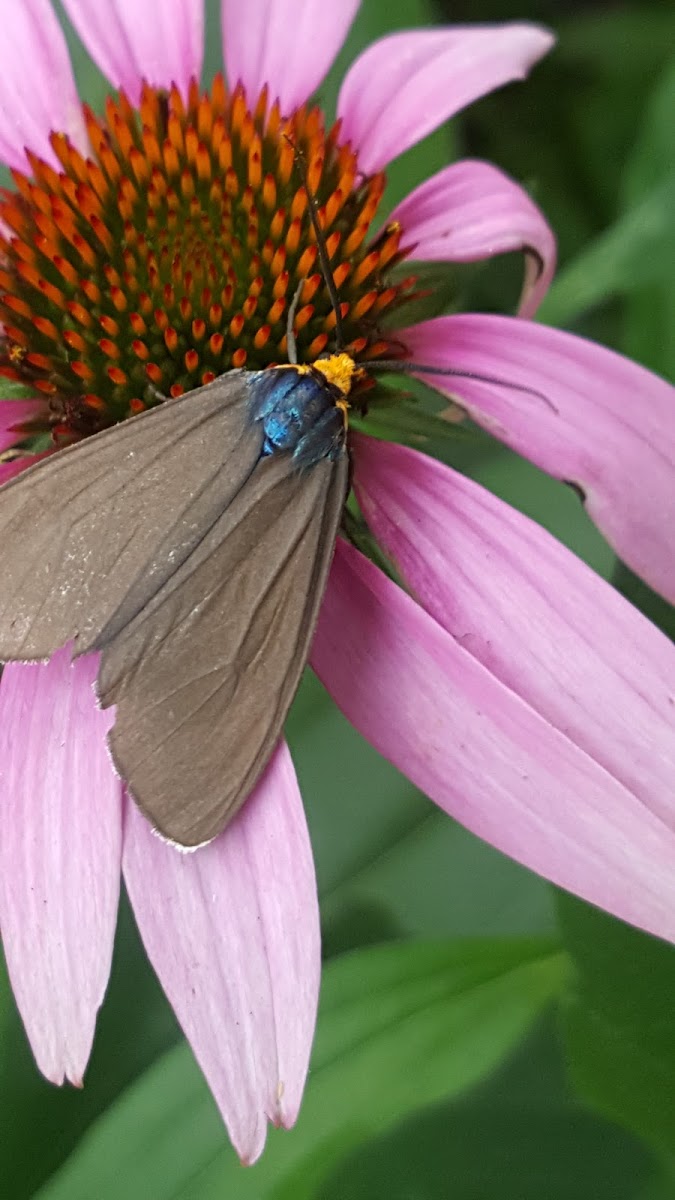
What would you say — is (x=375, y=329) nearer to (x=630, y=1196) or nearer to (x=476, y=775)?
(x=476, y=775)

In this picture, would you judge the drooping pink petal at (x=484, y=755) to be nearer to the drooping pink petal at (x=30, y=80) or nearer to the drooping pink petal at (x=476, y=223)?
the drooping pink petal at (x=476, y=223)

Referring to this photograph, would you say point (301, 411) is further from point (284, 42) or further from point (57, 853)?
point (284, 42)

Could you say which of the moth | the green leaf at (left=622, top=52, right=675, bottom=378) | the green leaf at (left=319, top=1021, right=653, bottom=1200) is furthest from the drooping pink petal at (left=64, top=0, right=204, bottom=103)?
the green leaf at (left=319, top=1021, right=653, bottom=1200)

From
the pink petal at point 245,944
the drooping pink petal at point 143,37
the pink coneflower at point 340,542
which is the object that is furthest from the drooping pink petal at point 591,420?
the drooping pink petal at point 143,37

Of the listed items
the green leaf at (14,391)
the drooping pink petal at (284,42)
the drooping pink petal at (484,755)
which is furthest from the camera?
the drooping pink petal at (284,42)

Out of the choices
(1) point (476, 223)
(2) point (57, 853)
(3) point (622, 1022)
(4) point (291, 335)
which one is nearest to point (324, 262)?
(4) point (291, 335)

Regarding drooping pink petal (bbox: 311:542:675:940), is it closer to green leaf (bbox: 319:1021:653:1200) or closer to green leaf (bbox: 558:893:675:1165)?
green leaf (bbox: 558:893:675:1165)

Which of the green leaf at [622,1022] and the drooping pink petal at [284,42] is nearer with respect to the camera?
the green leaf at [622,1022]

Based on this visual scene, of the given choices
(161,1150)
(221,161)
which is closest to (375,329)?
(221,161)
